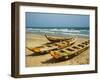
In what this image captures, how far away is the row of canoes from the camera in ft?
6.53

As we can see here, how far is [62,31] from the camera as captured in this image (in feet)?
6.77

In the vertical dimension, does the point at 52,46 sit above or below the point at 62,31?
below

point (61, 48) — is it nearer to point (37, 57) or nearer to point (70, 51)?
point (70, 51)

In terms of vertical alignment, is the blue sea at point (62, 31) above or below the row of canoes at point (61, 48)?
above

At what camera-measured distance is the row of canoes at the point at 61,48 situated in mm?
1989

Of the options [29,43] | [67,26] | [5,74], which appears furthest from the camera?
[67,26]

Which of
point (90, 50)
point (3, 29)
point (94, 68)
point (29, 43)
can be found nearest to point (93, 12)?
point (90, 50)

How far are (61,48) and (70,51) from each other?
95 mm

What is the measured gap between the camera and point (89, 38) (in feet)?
7.16

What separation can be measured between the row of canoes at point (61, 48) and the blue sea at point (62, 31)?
52mm

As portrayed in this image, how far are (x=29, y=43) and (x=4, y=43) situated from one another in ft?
0.76

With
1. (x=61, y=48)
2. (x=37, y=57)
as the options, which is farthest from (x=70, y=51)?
(x=37, y=57)

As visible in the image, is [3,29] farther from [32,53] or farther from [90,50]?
[90,50]

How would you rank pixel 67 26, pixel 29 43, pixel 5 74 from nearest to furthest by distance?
pixel 5 74, pixel 29 43, pixel 67 26
